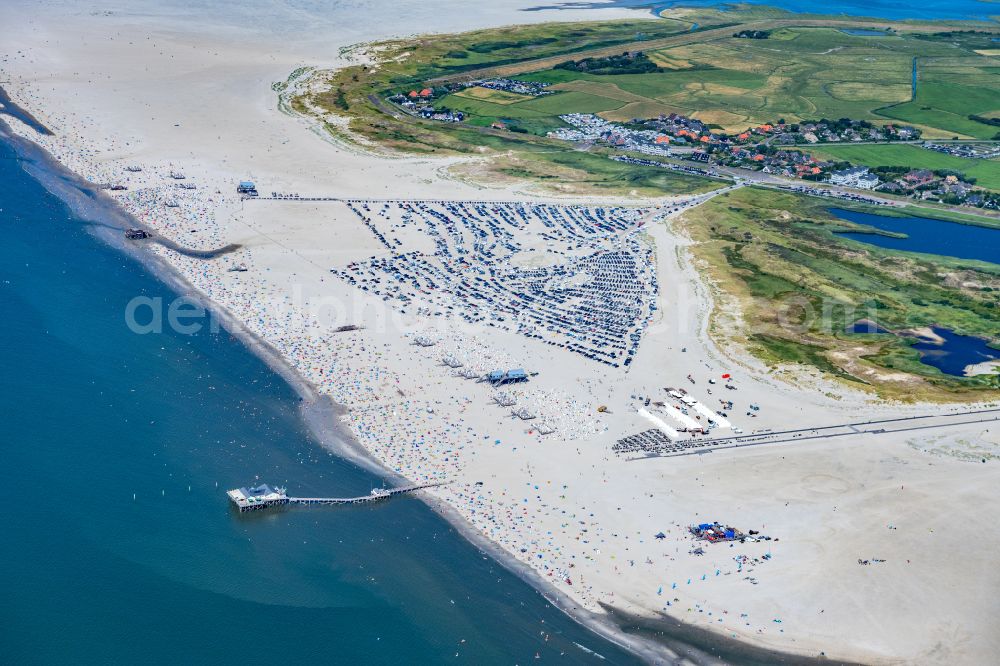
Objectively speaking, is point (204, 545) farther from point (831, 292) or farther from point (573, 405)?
point (831, 292)

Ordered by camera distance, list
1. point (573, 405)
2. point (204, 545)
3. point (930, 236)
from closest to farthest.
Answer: point (204, 545)
point (573, 405)
point (930, 236)

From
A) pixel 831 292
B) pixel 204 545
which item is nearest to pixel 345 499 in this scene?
pixel 204 545

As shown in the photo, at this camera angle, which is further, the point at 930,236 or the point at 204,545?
the point at 930,236

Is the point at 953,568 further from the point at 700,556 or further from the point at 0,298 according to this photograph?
the point at 0,298

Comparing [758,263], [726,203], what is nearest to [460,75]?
[726,203]

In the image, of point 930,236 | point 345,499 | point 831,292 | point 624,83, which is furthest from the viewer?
point 624,83

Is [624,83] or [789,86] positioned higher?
[624,83]

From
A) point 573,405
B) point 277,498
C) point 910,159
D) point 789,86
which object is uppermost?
point 789,86
